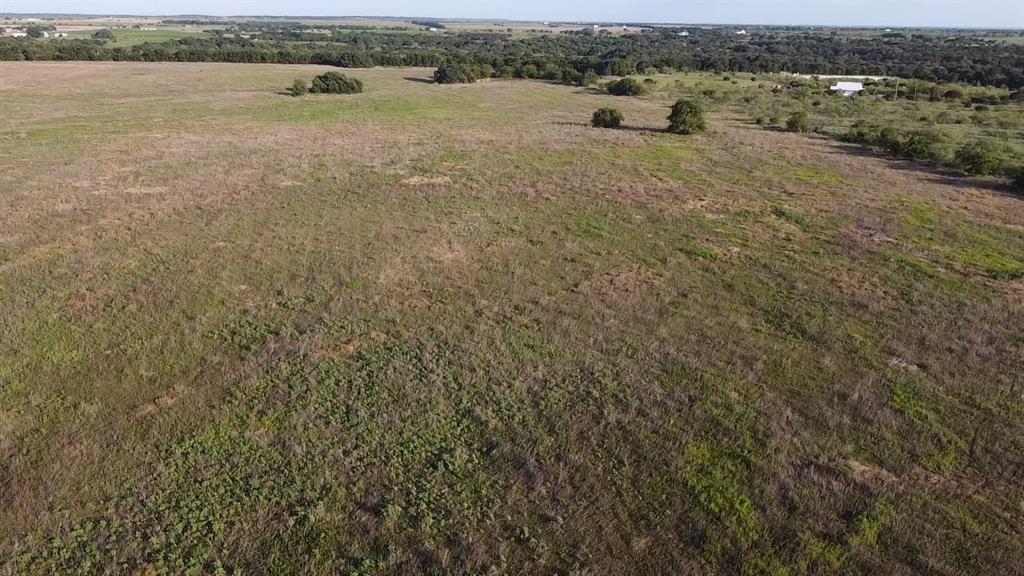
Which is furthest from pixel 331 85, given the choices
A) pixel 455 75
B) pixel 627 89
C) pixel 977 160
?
pixel 977 160

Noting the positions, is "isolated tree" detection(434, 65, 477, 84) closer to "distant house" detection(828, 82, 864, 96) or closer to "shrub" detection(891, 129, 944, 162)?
"distant house" detection(828, 82, 864, 96)

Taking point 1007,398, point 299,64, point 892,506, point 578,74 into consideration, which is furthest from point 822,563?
point 299,64

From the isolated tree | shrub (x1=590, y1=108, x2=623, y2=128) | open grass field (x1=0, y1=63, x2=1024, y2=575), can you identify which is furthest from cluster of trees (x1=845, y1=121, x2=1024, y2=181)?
the isolated tree

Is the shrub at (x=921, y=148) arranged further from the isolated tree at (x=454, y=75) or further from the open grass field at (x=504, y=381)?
the isolated tree at (x=454, y=75)

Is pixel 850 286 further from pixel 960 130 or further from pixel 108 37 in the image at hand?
pixel 108 37

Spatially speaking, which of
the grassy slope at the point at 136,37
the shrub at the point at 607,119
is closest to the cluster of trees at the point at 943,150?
the shrub at the point at 607,119

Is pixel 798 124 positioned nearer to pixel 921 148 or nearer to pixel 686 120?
pixel 686 120
